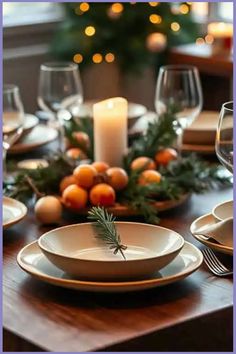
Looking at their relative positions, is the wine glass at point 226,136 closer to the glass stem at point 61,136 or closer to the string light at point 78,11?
the glass stem at point 61,136

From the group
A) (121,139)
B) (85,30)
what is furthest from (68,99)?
(85,30)

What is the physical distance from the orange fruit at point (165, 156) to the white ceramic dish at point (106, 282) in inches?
20.1

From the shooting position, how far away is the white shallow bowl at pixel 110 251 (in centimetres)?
132

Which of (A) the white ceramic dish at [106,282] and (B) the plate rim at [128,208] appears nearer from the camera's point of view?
(A) the white ceramic dish at [106,282]

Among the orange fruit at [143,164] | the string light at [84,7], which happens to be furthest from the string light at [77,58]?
the orange fruit at [143,164]

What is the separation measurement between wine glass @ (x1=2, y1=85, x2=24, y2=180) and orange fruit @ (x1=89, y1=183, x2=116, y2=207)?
322 millimetres

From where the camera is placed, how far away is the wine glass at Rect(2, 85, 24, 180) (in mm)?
1982

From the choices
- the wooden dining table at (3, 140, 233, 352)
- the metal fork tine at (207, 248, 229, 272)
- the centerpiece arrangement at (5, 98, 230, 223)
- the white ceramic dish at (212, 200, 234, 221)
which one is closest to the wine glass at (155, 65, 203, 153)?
the centerpiece arrangement at (5, 98, 230, 223)

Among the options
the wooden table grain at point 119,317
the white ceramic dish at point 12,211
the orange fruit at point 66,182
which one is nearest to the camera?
the wooden table grain at point 119,317

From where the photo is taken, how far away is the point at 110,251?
1472 millimetres

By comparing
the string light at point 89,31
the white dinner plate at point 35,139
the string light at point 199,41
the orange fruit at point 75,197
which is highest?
the orange fruit at point 75,197

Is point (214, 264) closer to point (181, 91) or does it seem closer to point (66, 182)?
point (66, 182)

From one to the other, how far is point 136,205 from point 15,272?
0.35 metres

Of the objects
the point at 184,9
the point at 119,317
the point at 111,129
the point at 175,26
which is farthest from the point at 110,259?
the point at 184,9
